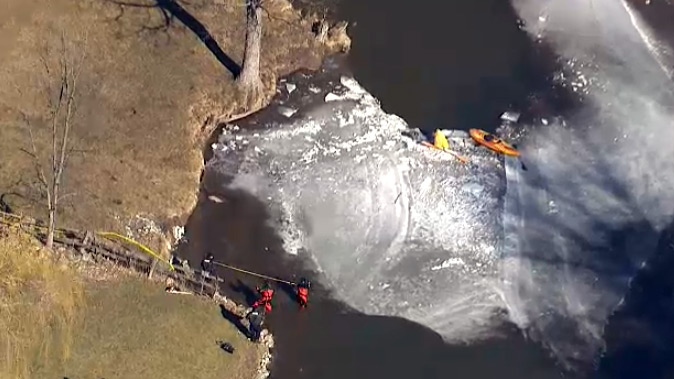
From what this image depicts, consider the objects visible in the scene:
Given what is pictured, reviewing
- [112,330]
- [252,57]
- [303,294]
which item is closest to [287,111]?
[252,57]

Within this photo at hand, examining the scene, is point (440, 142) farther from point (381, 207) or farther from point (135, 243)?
point (135, 243)

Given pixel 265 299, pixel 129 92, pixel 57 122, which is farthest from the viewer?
pixel 129 92

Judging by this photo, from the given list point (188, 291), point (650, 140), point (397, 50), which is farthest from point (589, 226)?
point (188, 291)

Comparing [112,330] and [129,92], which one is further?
[129,92]

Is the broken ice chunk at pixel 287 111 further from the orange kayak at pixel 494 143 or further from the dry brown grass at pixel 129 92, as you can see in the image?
the orange kayak at pixel 494 143

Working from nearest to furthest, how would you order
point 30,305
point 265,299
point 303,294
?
point 30,305 → point 265,299 → point 303,294

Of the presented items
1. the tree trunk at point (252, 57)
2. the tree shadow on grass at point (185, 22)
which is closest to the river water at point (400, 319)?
the tree trunk at point (252, 57)

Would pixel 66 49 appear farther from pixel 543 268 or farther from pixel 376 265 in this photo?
pixel 543 268
